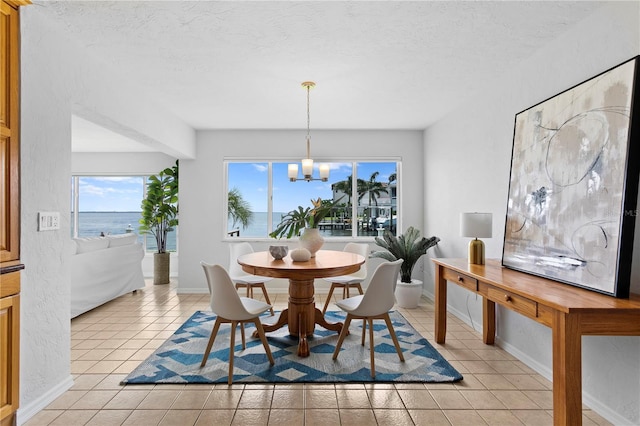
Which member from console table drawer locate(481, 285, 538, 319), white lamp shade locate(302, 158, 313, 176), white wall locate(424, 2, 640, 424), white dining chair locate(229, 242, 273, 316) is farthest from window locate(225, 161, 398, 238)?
console table drawer locate(481, 285, 538, 319)

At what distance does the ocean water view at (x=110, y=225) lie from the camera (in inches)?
284

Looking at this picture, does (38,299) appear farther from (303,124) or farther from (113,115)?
(303,124)

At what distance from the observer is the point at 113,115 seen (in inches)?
120

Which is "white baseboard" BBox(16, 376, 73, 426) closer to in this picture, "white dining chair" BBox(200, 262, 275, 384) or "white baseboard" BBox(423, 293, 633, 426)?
"white dining chair" BBox(200, 262, 275, 384)

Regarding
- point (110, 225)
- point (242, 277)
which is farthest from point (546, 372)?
point (110, 225)

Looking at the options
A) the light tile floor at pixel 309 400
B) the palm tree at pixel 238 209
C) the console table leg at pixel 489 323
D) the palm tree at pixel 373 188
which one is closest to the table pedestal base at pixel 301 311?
the light tile floor at pixel 309 400

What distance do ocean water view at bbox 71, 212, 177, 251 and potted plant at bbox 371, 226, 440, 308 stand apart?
483 cm

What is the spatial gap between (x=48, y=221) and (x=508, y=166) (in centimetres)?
353

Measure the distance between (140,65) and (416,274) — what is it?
439cm

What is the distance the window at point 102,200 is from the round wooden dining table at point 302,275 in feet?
16.4

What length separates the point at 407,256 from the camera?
173 inches

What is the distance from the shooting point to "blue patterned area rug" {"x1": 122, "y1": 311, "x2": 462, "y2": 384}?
246cm

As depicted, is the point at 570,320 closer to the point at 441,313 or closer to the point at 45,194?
the point at 441,313

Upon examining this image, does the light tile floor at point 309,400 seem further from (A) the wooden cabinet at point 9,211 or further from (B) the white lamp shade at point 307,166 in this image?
(B) the white lamp shade at point 307,166
